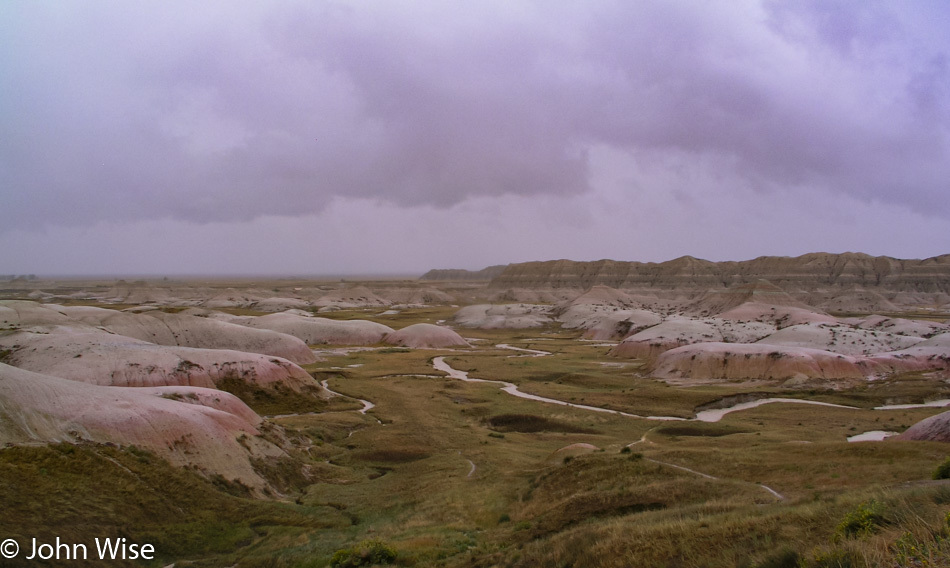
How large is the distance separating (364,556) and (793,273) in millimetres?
176522

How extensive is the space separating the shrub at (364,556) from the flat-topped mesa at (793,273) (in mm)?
165684

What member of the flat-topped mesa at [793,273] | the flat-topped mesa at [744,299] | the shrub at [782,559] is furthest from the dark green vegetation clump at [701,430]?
the flat-topped mesa at [793,273]

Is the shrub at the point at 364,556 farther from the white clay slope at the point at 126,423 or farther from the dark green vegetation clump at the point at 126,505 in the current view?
the white clay slope at the point at 126,423

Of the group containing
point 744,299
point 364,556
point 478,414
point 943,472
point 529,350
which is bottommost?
point 529,350

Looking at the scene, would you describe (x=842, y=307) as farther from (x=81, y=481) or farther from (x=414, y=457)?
(x=81, y=481)

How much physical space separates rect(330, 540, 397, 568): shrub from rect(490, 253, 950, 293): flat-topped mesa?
166m

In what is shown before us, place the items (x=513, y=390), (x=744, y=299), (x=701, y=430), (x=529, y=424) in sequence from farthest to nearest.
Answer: (x=744, y=299) < (x=513, y=390) < (x=529, y=424) < (x=701, y=430)

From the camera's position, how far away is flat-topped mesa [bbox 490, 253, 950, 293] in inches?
6043

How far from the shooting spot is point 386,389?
48625 mm

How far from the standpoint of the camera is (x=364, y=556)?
13258 mm

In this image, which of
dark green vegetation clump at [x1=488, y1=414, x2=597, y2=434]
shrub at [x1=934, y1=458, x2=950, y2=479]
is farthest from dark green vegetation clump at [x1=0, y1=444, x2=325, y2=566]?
dark green vegetation clump at [x1=488, y1=414, x2=597, y2=434]

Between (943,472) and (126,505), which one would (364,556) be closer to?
(126,505)

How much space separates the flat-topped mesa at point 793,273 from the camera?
154 meters

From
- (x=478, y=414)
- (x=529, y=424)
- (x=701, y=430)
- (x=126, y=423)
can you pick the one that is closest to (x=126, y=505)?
(x=126, y=423)
